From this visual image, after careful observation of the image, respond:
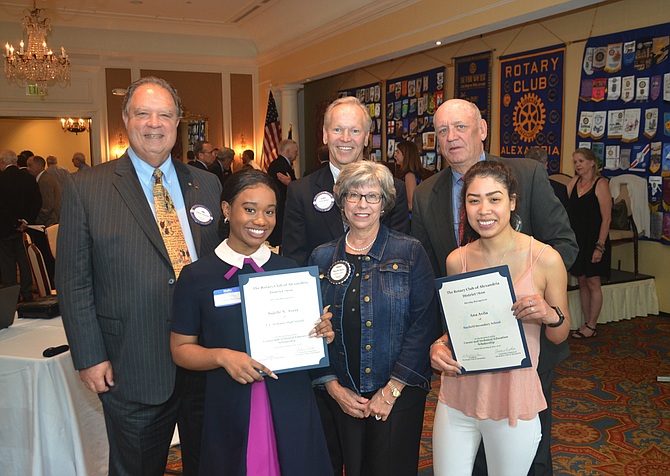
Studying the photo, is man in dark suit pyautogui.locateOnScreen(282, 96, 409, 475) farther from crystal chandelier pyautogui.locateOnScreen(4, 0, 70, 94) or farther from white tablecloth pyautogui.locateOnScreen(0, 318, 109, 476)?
crystal chandelier pyautogui.locateOnScreen(4, 0, 70, 94)

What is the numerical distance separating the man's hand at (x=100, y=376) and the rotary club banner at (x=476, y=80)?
6795 millimetres

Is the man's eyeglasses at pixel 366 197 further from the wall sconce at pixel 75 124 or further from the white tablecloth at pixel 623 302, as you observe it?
the wall sconce at pixel 75 124

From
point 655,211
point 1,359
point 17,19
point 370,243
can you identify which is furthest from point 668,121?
point 17,19

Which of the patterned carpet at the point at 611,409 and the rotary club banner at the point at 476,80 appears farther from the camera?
the rotary club banner at the point at 476,80

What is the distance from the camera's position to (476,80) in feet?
26.2

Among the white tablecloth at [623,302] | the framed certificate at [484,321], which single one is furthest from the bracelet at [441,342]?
the white tablecloth at [623,302]

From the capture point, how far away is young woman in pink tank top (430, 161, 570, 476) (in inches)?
70.0

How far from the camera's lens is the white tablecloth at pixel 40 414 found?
8.05 feet

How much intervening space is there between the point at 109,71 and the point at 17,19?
6.19 feet

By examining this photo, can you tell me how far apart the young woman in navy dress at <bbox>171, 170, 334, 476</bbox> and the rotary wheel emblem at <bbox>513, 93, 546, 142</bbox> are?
6305 millimetres

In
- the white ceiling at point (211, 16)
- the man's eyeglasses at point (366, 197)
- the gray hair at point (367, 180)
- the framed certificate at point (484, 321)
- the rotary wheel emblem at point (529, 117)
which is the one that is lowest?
the framed certificate at point (484, 321)

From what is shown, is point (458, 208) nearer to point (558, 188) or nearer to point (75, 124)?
point (558, 188)

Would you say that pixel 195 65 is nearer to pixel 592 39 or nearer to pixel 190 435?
pixel 592 39

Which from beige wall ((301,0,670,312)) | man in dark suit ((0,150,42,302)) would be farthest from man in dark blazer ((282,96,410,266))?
man in dark suit ((0,150,42,302))
